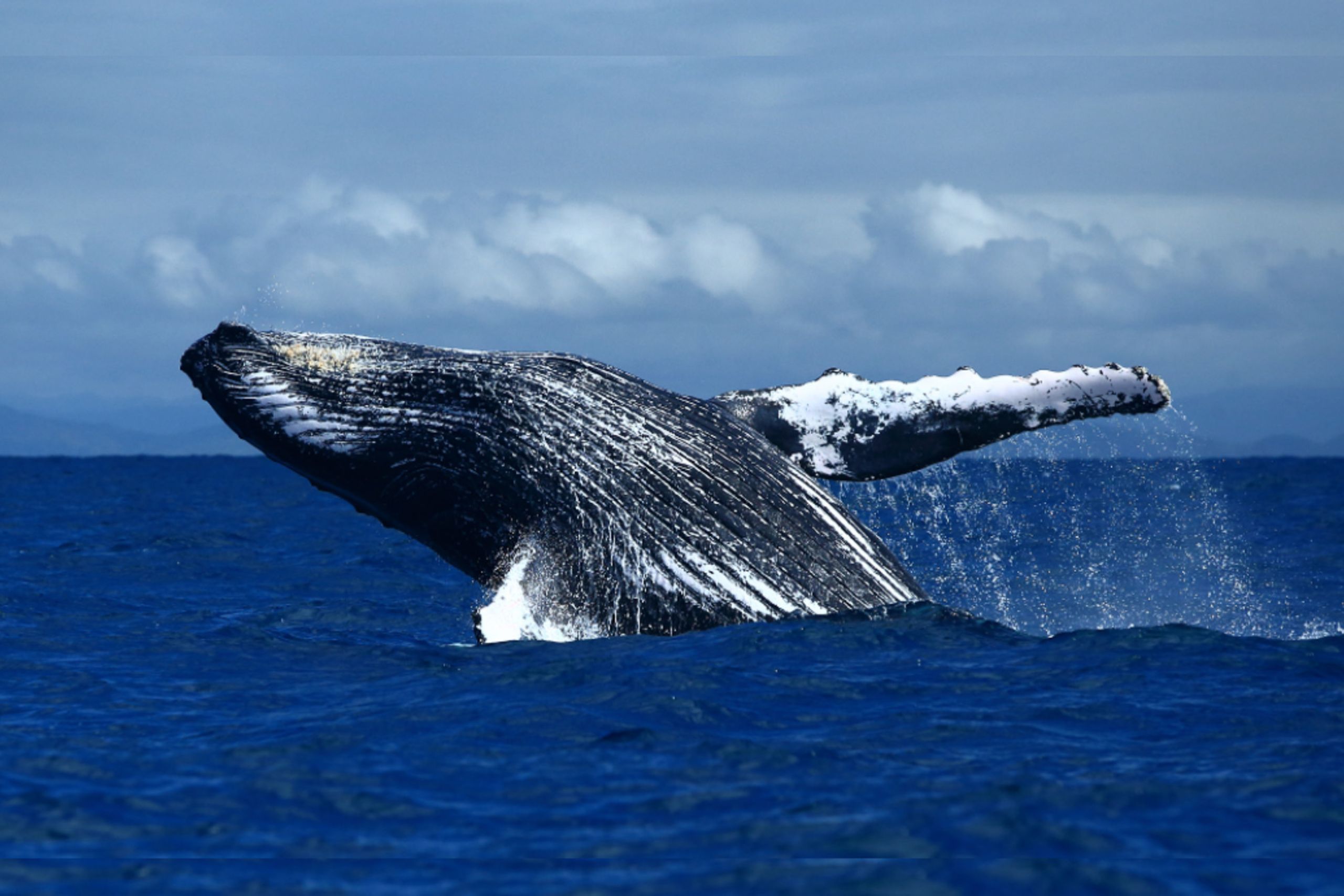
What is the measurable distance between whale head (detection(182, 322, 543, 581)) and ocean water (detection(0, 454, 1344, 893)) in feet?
3.22

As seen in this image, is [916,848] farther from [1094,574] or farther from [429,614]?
Answer: [1094,574]

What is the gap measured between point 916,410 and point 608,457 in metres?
2.32

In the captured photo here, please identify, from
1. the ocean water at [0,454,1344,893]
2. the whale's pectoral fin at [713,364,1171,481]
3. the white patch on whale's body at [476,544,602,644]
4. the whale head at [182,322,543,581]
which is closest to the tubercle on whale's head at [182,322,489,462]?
the whale head at [182,322,543,581]

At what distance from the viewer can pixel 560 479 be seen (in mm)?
9703

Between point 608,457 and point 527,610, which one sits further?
point 608,457

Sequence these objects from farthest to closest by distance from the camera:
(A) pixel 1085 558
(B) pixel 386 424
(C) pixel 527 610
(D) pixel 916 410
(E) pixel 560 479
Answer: (A) pixel 1085 558 → (D) pixel 916 410 → (B) pixel 386 424 → (E) pixel 560 479 → (C) pixel 527 610

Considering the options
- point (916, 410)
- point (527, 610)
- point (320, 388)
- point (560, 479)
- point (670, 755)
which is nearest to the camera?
point (670, 755)

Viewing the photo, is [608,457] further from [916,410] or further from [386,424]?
[916,410]

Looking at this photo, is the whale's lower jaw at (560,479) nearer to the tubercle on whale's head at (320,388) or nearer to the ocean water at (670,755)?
the tubercle on whale's head at (320,388)

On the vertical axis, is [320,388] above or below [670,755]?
above

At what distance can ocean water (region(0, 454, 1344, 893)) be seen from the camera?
5.67m

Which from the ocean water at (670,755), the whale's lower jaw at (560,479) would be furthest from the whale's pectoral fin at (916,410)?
the ocean water at (670,755)

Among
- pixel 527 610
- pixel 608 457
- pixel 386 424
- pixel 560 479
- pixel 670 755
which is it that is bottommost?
pixel 670 755

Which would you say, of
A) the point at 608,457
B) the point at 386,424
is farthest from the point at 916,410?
the point at 386,424
